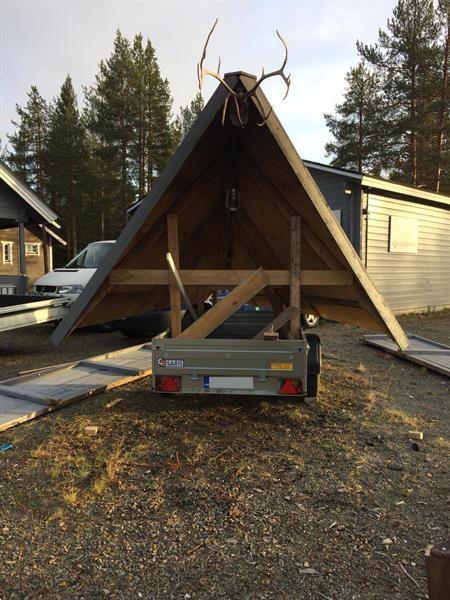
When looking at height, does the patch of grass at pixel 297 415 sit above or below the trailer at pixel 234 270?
below

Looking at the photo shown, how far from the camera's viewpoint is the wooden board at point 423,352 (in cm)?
747

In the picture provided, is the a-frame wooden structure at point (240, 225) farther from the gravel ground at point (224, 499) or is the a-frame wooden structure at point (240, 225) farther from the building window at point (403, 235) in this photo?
the building window at point (403, 235)

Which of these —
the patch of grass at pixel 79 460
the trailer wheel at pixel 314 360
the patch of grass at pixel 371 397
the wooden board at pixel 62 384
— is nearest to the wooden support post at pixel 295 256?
the trailer wheel at pixel 314 360

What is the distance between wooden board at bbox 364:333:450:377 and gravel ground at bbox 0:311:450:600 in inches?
78.6

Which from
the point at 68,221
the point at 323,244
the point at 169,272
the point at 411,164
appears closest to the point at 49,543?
the point at 169,272

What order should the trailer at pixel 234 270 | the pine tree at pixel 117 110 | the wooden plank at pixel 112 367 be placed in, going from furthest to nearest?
the pine tree at pixel 117 110 < the wooden plank at pixel 112 367 < the trailer at pixel 234 270

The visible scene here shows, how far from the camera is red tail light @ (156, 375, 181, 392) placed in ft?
14.5

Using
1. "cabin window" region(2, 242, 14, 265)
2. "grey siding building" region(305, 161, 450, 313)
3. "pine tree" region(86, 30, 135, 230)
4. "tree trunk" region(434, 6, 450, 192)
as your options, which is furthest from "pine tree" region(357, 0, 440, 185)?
"cabin window" region(2, 242, 14, 265)

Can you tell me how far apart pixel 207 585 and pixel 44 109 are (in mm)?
45948

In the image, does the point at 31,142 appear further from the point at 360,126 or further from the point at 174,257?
the point at 174,257

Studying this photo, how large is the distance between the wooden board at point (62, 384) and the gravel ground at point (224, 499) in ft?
0.74

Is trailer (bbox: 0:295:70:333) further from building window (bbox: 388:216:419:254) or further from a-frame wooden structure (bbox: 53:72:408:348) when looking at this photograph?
building window (bbox: 388:216:419:254)

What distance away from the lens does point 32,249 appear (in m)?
29.1

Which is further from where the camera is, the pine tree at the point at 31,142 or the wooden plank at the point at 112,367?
the pine tree at the point at 31,142
